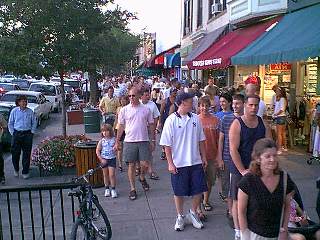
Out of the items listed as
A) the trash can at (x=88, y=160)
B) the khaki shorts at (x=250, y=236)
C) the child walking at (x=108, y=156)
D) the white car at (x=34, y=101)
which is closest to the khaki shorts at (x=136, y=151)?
the child walking at (x=108, y=156)

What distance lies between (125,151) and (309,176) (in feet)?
12.3

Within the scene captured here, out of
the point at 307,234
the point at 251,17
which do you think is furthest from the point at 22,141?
the point at 251,17

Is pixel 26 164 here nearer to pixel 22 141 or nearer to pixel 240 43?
pixel 22 141

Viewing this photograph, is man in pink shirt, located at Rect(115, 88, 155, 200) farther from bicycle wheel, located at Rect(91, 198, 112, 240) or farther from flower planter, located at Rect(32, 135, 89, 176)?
flower planter, located at Rect(32, 135, 89, 176)

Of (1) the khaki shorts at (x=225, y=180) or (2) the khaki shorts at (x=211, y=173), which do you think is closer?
(1) the khaki shorts at (x=225, y=180)

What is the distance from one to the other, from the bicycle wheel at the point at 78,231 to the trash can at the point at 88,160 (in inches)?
122

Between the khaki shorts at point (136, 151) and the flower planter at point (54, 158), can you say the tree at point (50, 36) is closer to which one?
the flower planter at point (54, 158)

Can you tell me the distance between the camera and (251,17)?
13.3 metres

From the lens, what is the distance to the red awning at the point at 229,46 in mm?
12928

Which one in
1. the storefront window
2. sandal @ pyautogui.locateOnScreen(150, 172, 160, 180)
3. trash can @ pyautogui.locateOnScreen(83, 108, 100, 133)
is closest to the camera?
sandal @ pyautogui.locateOnScreen(150, 172, 160, 180)

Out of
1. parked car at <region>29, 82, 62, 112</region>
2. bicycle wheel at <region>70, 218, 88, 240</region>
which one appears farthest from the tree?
parked car at <region>29, 82, 62, 112</region>

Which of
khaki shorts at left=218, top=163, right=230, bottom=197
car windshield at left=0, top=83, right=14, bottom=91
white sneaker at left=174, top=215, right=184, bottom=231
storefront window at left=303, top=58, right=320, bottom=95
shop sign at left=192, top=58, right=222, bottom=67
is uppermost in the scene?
shop sign at left=192, top=58, right=222, bottom=67

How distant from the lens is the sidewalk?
5.84 metres

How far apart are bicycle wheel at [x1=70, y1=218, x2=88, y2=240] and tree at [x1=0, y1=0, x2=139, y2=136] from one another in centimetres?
529
